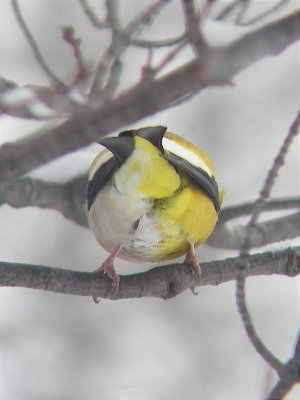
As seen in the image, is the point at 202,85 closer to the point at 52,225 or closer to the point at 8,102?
the point at 8,102

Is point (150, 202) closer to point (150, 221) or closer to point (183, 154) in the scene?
point (150, 221)

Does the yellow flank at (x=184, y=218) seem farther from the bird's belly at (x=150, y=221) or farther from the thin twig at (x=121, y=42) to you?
the thin twig at (x=121, y=42)

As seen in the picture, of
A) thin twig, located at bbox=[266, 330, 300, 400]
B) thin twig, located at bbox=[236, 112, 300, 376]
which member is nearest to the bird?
thin twig, located at bbox=[236, 112, 300, 376]

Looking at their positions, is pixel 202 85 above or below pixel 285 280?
below

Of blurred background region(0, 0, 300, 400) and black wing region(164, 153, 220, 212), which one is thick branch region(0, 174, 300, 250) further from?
blurred background region(0, 0, 300, 400)

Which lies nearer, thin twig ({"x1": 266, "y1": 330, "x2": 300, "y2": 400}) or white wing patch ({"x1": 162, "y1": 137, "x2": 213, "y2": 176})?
thin twig ({"x1": 266, "y1": 330, "x2": 300, "y2": 400})

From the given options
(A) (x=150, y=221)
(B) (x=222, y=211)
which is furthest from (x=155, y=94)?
(B) (x=222, y=211)

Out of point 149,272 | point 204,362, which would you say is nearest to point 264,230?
point 149,272
